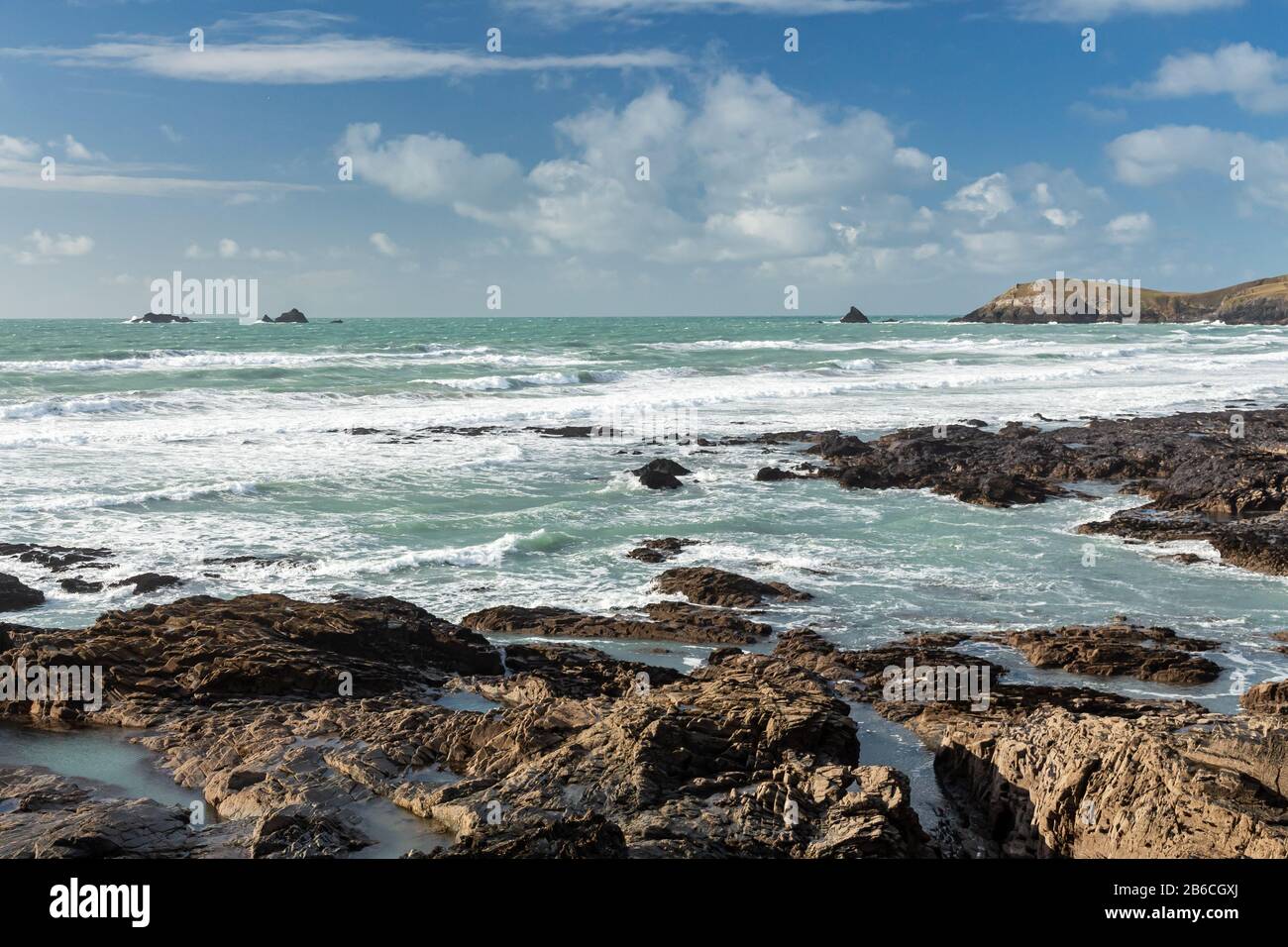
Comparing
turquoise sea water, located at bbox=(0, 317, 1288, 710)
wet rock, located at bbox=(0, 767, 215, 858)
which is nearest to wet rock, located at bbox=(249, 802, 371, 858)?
wet rock, located at bbox=(0, 767, 215, 858)

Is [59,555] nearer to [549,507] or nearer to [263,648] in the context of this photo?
[263,648]

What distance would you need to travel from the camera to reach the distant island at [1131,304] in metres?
121

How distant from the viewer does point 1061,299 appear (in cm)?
13350

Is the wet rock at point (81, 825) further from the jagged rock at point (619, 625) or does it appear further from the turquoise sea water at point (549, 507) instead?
the turquoise sea water at point (549, 507)

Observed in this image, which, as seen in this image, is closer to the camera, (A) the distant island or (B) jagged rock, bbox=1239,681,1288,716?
(B) jagged rock, bbox=1239,681,1288,716

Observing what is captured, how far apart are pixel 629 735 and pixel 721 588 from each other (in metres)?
6.42

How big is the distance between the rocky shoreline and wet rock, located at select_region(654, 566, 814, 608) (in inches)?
1.5

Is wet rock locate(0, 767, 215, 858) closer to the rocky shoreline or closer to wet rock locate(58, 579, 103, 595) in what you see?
the rocky shoreline

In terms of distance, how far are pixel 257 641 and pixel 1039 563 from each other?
35.8 feet

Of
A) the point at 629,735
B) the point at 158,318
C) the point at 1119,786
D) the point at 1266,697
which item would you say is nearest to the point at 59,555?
the point at 629,735

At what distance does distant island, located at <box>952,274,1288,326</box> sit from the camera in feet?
398

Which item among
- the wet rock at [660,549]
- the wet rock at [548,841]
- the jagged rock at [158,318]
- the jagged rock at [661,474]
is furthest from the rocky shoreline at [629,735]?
the jagged rock at [158,318]

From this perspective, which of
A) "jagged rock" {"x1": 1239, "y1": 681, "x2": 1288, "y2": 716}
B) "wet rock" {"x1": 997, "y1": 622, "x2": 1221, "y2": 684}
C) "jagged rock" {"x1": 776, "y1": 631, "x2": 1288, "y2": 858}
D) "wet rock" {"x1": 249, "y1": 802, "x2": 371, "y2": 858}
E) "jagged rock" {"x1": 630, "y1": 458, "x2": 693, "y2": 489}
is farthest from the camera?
"jagged rock" {"x1": 630, "y1": 458, "x2": 693, "y2": 489}
